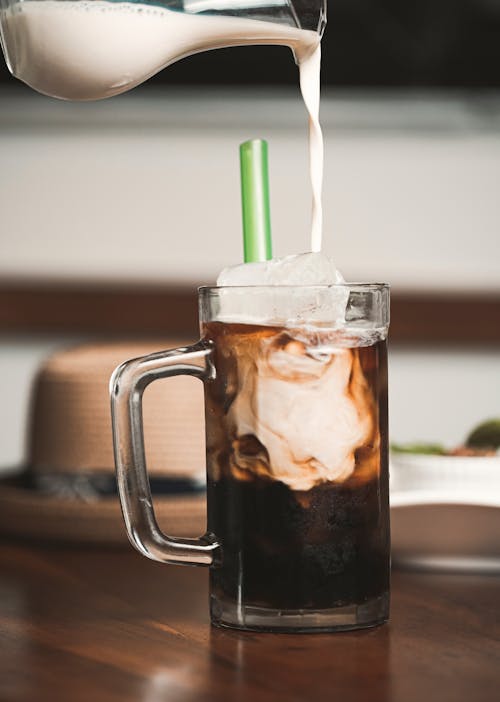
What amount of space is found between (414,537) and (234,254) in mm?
1265

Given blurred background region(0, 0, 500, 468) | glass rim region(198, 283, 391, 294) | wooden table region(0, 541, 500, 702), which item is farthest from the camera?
blurred background region(0, 0, 500, 468)

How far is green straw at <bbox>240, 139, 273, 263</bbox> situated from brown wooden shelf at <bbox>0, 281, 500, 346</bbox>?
1.35 m

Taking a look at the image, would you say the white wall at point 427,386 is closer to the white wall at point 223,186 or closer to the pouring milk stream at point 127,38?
the white wall at point 223,186

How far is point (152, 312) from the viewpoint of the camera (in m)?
2.20

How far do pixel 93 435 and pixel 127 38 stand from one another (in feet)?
1.68

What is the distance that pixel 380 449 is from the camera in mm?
736

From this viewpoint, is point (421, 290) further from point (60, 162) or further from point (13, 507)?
point (13, 507)

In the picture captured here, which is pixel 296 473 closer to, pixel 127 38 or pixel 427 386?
pixel 127 38

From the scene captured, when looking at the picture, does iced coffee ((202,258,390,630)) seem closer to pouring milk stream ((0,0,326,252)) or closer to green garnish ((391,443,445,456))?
pouring milk stream ((0,0,326,252))

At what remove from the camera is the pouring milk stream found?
2.55 ft

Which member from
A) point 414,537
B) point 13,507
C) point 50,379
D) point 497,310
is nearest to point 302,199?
point 497,310

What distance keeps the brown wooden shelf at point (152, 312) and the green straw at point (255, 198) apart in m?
1.35

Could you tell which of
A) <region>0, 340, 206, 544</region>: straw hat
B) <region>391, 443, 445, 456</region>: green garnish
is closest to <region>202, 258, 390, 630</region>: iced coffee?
<region>391, 443, 445, 456</region>: green garnish

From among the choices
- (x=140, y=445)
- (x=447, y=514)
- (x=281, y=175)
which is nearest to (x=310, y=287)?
(x=140, y=445)
